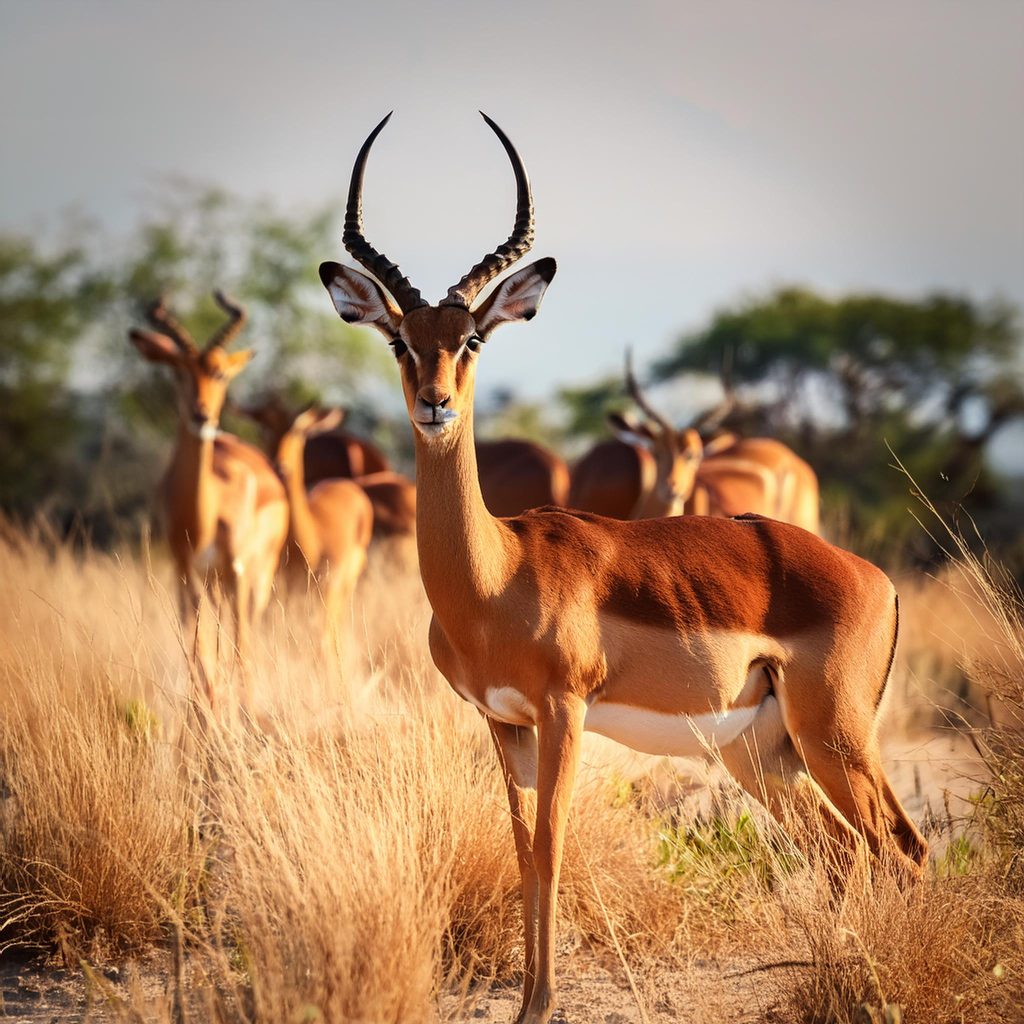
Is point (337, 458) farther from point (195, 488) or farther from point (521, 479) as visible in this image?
point (195, 488)

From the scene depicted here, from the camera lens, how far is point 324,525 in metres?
10.0

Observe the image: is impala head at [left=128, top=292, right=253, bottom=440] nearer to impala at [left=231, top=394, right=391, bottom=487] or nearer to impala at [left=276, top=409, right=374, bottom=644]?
impala at [left=276, top=409, right=374, bottom=644]

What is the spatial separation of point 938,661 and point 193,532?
6.57 metres

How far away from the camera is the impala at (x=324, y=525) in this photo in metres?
9.66

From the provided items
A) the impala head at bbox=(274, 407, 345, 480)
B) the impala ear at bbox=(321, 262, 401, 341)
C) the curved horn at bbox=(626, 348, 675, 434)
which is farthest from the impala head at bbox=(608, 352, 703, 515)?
the impala ear at bbox=(321, 262, 401, 341)

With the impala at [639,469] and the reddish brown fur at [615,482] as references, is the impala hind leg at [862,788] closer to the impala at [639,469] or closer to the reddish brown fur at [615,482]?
the impala at [639,469]

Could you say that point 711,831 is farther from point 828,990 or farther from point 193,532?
point 193,532

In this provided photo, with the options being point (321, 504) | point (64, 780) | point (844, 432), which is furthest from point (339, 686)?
point (844, 432)

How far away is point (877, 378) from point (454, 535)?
2095cm

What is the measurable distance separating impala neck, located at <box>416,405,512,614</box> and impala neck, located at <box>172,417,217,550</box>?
4845mm

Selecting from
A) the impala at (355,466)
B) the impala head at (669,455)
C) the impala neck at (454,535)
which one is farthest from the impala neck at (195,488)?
the impala neck at (454,535)

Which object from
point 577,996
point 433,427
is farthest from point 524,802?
point 433,427

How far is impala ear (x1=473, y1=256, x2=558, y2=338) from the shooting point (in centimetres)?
427

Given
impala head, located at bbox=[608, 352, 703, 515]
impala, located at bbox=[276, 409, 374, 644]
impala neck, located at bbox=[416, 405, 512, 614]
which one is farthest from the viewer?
impala head, located at bbox=[608, 352, 703, 515]
